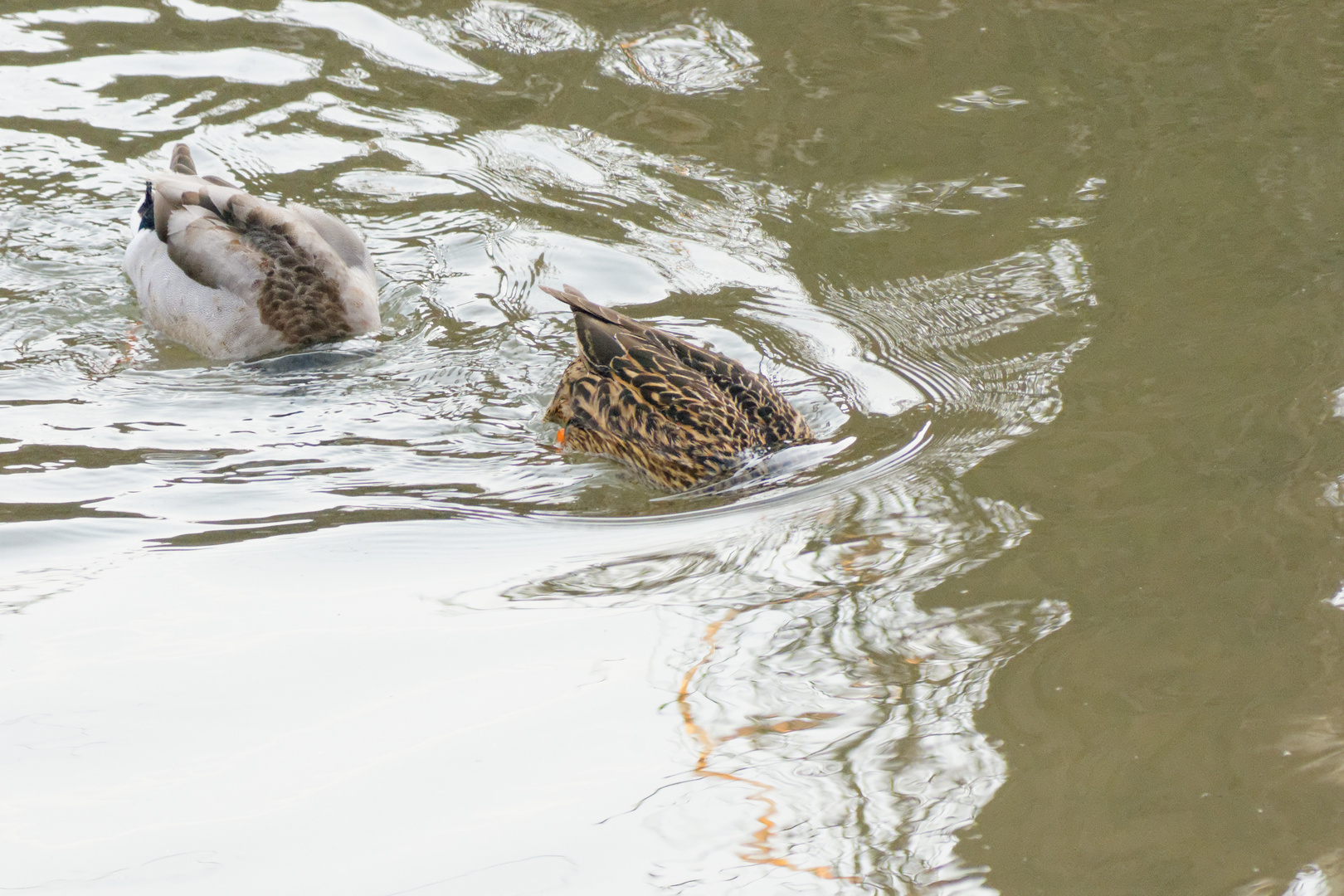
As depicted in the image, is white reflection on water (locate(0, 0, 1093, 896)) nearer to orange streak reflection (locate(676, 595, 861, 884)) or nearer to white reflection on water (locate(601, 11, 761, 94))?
Answer: orange streak reflection (locate(676, 595, 861, 884))

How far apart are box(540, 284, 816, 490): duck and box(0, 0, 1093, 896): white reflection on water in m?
0.17

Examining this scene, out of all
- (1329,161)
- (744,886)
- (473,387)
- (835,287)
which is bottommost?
(744,886)

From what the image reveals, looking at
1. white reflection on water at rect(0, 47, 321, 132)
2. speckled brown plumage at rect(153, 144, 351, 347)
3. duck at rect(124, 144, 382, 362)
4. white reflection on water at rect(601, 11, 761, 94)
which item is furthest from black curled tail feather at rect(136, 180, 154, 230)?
white reflection on water at rect(601, 11, 761, 94)

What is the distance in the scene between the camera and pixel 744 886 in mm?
3254

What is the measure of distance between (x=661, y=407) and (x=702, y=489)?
0.47 m

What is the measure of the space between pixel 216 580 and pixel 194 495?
2.80 feet

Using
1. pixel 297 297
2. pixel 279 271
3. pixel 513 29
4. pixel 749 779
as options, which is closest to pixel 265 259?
pixel 279 271

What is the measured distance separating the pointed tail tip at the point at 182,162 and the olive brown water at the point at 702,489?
396mm

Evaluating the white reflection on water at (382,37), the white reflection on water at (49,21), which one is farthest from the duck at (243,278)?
the white reflection on water at (49,21)

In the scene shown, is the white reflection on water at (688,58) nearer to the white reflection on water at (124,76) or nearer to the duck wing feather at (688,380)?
the white reflection on water at (124,76)

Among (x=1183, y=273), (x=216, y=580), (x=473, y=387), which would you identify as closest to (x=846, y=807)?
(x=216, y=580)

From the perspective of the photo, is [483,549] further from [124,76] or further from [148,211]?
[124,76]

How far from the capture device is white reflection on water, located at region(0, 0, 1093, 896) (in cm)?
345

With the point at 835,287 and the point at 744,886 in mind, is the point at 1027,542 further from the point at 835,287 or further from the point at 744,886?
the point at 835,287
